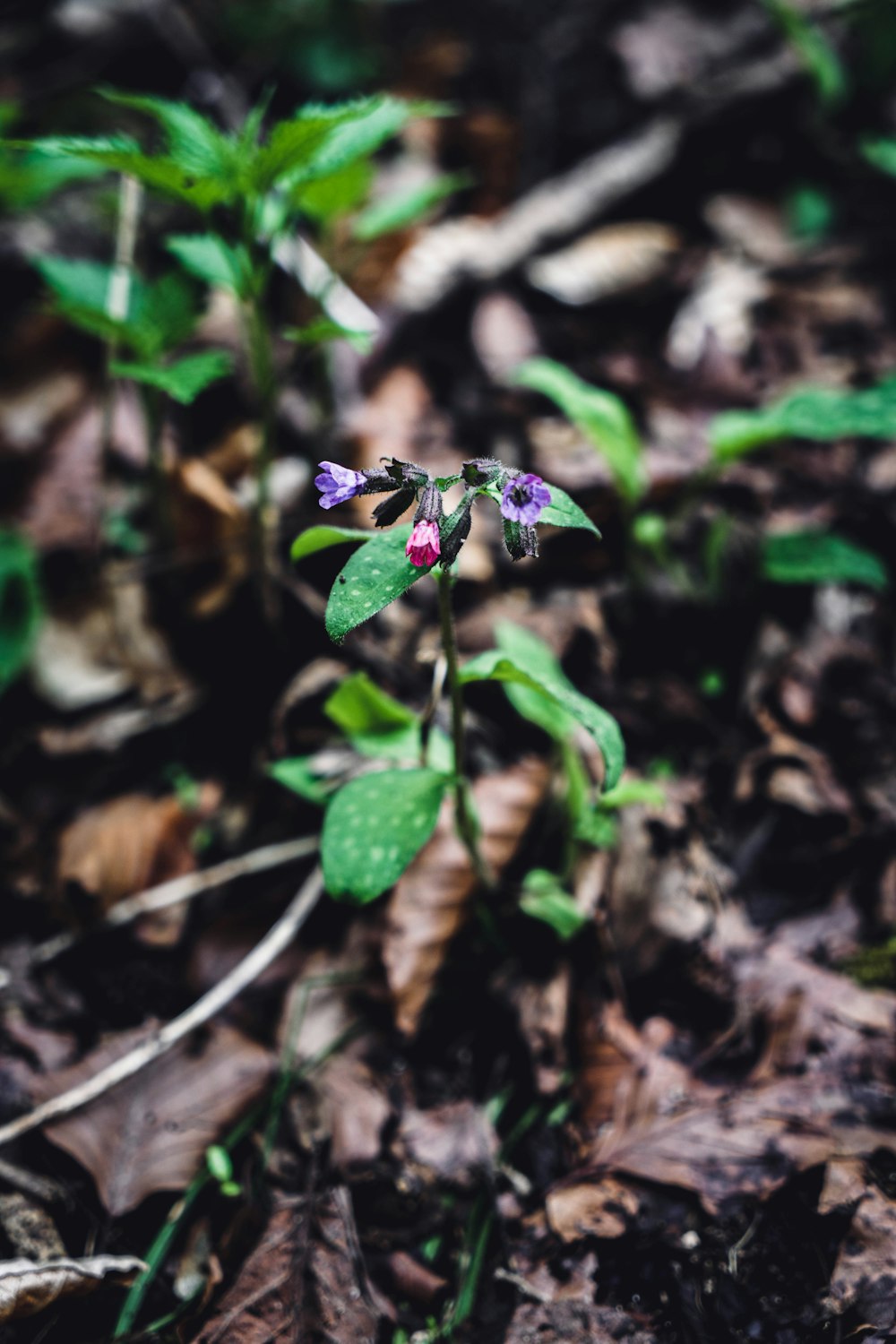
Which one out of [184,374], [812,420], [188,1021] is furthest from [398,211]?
[188,1021]

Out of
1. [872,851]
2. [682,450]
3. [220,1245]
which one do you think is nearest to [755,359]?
[682,450]

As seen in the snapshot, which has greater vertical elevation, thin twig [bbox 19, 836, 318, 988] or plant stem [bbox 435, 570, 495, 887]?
plant stem [bbox 435, 570, 495, 887]

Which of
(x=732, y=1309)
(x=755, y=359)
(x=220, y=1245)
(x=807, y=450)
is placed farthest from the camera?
(x=755, y=359)

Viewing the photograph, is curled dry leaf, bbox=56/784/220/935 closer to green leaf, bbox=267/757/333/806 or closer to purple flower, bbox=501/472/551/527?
green leaf, bbox=267/757/333/806

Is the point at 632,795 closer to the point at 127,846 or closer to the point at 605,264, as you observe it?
the point at 127,846

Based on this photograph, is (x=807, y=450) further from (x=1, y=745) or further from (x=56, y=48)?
(x=56, y=48)

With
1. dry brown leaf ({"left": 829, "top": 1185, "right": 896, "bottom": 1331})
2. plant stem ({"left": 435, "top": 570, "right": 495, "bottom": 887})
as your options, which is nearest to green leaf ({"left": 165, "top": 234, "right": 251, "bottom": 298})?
plant stem ({"left": 435, "top": 570, "right": 495, "bottom": 887})

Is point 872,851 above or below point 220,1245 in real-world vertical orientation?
above
